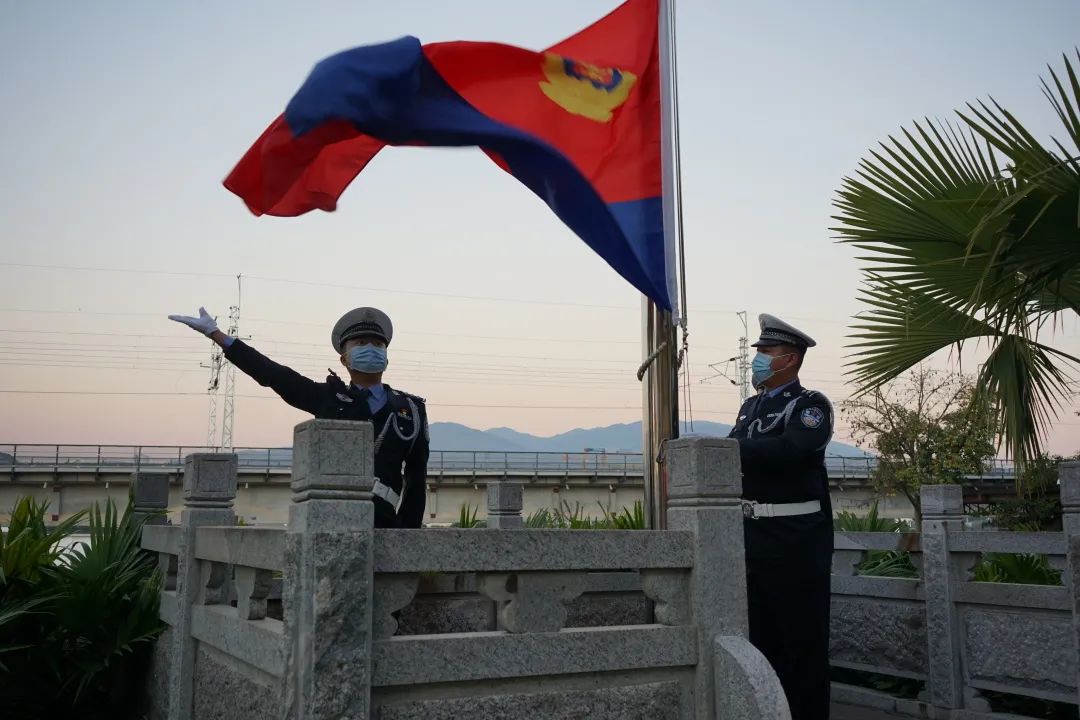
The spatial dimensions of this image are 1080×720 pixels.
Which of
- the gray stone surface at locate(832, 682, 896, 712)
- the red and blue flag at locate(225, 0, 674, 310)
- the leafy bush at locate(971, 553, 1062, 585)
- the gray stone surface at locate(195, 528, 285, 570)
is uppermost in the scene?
the red and blue flag at locate(225, 0, 674, 310)

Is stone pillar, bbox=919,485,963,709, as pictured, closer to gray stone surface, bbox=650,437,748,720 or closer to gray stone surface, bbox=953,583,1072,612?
gray stone surface, bbox=953,583,1072,612

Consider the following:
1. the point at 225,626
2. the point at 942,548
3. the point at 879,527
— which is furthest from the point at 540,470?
the point at 225,626

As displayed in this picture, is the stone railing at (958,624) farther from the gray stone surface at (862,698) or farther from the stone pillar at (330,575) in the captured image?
the stone pillar at (330,575)

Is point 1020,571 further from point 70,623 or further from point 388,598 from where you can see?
point 70,623

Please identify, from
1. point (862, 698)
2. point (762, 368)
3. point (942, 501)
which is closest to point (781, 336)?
point (762, 368)

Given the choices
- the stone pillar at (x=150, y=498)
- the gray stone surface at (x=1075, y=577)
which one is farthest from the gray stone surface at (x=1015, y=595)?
the stone pillar at (x=150, y=498)

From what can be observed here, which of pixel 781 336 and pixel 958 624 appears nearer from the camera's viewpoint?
pixel 781 336

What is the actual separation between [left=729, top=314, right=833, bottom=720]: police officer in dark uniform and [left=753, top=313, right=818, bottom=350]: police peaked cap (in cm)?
33

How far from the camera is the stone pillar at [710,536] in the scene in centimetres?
420

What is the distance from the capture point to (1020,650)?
6.53 metres

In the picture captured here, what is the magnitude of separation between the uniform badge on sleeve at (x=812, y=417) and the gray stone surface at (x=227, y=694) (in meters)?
2.85

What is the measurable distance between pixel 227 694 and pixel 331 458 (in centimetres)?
164

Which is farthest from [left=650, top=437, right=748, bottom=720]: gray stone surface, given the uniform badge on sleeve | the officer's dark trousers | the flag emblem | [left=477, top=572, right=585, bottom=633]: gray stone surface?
the flag emblem

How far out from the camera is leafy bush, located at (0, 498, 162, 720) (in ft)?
18.4
